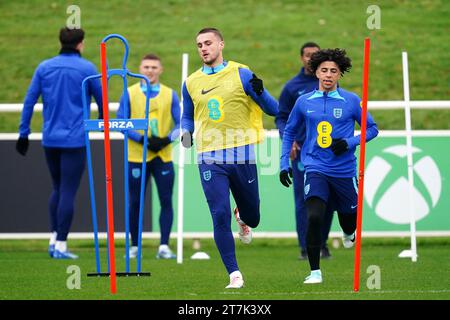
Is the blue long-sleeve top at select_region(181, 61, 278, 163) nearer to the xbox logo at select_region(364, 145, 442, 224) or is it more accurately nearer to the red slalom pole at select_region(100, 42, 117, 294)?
the red slalom pole at select_region(100, 42, 117, 294)

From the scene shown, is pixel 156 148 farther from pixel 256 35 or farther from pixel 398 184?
pixel 256 35

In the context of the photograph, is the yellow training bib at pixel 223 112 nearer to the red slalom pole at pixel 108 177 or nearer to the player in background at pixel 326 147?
the player in background at pixel 326 147

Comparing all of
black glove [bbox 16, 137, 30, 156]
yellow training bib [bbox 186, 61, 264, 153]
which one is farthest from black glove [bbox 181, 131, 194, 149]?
black glove [bbox 16, 137, 30, 156]

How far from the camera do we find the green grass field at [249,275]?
9188 millimetres

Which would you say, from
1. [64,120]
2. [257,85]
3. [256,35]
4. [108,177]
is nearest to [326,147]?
[257,85]

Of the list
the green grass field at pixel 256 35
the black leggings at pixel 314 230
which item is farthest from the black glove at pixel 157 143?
the green grass field at pixel 256 35

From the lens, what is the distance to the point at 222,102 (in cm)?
991

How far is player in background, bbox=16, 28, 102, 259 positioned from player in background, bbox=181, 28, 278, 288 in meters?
3.56

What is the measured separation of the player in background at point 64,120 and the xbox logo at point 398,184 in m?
3.73

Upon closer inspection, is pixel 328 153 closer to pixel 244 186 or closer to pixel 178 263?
pixel 244 186

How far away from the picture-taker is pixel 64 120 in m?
13.4

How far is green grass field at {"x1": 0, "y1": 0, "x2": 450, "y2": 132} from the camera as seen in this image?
67.4 feet

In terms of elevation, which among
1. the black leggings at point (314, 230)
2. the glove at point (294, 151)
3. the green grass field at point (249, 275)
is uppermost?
the glove at point (294, 151)

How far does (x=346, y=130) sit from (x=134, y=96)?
4125 mm
